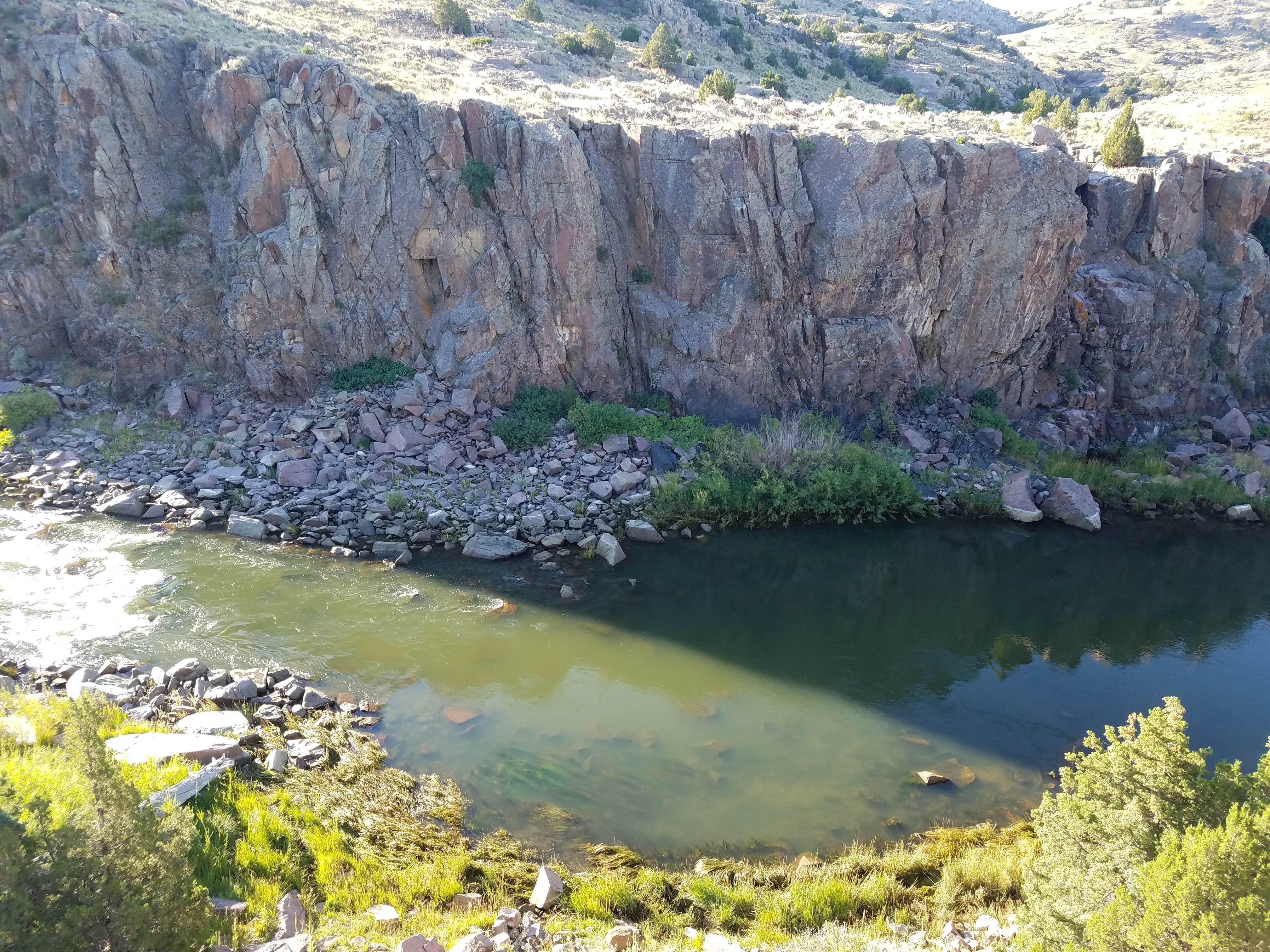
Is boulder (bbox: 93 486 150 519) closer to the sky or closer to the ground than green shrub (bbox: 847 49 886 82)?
closer to the ground

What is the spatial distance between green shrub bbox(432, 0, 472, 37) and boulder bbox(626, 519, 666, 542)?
2419 cm

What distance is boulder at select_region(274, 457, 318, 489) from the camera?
16.4 metres

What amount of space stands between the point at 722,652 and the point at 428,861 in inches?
239

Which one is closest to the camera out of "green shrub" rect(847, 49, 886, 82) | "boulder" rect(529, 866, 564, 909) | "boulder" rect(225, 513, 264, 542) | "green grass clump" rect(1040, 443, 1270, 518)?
"boulder" rect(529, 866, 564, 909)

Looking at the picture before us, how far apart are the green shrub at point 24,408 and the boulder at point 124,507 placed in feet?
14.3

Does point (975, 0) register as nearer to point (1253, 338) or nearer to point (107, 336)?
point (1253, 338)

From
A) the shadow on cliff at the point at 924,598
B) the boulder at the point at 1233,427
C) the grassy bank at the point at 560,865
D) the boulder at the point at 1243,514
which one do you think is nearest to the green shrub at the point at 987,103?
the boulder at the point at 1233,427

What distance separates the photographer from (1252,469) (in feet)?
63.2

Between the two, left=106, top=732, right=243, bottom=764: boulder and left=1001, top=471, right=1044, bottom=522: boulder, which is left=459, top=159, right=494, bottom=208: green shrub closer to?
left=106, top=732, right=243, bottom=764: boulder

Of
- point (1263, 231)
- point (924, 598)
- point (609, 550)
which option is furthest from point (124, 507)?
point (1263, 231)

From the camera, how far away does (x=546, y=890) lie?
7.00 m

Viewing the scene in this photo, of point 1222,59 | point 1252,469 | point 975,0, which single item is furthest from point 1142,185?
point 975,0

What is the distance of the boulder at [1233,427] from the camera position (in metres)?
20.8

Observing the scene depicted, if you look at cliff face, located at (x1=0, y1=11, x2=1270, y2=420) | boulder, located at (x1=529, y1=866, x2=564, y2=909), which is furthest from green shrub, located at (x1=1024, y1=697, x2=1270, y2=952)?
cliff face, located at (x1=0, y1=11, x2=1270, y2=420)
